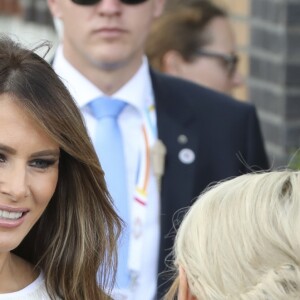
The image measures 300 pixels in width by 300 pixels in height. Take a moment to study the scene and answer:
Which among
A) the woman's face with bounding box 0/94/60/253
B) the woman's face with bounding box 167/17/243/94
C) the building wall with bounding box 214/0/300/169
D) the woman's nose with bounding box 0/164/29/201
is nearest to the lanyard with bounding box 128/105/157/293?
the woman's face with bounding box 0/94/60/253

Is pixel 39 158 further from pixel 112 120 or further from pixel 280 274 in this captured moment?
pixel 112 120

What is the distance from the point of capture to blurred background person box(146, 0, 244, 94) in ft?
22.9

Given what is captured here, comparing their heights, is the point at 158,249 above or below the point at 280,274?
below

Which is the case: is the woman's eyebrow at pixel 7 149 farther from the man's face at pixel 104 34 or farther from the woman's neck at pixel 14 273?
the man's face at pixel 104 34

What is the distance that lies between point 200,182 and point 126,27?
682mm

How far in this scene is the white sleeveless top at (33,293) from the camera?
4.07 meters

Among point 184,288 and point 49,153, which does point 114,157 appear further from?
point 184,288

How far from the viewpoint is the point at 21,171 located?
393 cm

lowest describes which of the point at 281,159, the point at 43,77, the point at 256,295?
the point at 281,159

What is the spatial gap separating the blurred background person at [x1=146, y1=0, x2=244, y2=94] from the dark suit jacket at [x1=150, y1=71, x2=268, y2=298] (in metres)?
1.18

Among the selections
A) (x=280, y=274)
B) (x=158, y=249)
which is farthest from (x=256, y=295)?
(x=158, y=249)

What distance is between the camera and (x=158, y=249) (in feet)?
17.4

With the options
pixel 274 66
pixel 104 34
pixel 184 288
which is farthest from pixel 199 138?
pixel 274 66

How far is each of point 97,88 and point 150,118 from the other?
24cm
